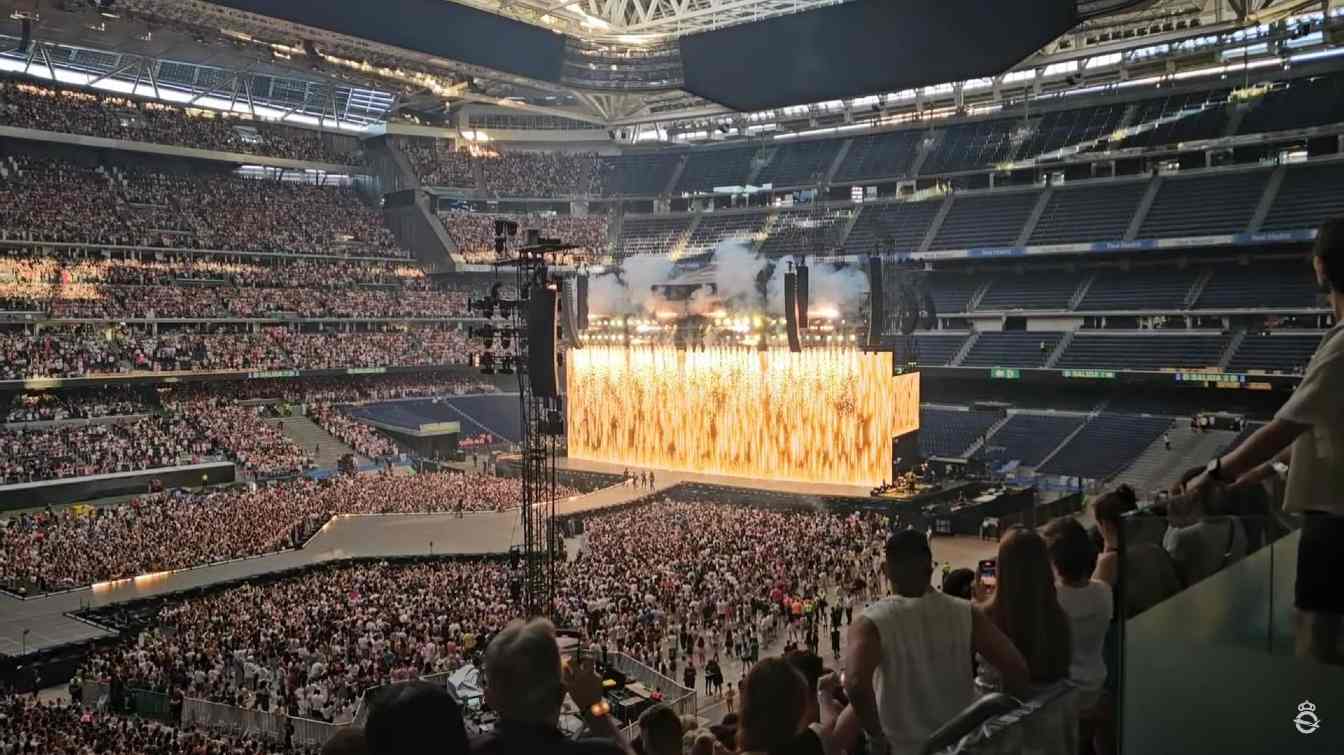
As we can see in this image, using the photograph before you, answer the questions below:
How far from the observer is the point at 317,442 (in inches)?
1650

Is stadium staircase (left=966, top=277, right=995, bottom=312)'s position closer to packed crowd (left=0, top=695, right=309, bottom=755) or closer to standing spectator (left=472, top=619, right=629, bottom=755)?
packed crowd (left=0, top=695, right=309, bottom=755)

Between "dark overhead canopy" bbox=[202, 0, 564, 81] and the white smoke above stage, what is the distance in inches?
346

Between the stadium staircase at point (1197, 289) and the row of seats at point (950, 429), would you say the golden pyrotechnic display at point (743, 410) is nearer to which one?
the row of seats at point (950, 429)

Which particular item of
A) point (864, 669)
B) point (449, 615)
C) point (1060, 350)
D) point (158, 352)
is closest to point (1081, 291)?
point (1060, 350)

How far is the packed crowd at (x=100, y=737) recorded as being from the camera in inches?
500

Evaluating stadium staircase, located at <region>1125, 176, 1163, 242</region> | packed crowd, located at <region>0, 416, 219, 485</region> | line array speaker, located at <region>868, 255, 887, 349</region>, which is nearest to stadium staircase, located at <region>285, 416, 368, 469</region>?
packed crowd, located at <region>0, 416, 219, 485</region>

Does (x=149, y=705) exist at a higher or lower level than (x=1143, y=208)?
lower

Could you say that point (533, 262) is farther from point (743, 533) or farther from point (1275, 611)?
point (1275, 611)

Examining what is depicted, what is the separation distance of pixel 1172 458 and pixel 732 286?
16.6m

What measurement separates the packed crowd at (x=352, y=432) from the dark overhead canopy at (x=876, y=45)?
66.5 feet

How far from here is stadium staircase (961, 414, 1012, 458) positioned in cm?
4028

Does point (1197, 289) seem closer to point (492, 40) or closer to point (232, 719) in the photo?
point (492, 40)

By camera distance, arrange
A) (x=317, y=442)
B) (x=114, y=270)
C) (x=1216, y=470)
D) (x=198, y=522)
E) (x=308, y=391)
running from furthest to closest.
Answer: (x=308, y=391)
(x=114, y=270)
(x=317, y=442)
(x=198, y=522)
(x=1216, y=470)

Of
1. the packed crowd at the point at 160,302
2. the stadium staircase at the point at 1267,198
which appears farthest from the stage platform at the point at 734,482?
the stadium staircase at the point at 1267,198
